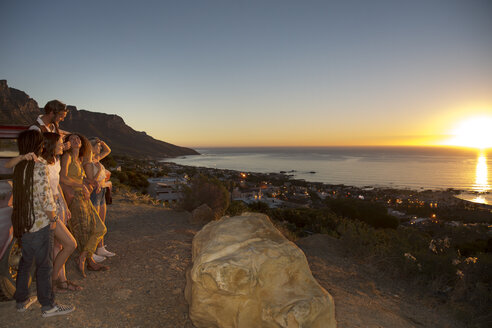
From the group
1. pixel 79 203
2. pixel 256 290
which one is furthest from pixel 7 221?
pixel 256 290

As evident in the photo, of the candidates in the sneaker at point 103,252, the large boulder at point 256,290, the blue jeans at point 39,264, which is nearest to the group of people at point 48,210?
the blue jeans at point 39,264

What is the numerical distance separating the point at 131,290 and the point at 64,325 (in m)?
1.01

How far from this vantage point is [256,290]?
2564 millimetres

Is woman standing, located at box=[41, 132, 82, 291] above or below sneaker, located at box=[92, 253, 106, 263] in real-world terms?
above

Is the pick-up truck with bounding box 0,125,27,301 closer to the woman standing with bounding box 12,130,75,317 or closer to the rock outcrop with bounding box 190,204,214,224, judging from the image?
the woman standing with bounding box 12,130,75,317

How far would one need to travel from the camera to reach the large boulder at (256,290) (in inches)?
94.4

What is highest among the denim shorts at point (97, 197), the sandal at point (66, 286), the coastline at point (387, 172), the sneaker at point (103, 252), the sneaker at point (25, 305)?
the denim shorts at point (97, 197)

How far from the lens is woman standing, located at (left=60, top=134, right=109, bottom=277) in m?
3.69

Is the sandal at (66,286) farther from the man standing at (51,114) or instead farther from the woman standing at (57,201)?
the man standing at (51,114)

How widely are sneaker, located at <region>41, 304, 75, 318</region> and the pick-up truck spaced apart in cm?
55

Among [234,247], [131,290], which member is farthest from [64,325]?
[234,247]

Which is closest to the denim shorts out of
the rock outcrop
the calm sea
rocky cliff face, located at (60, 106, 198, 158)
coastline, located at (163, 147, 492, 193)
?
the rock outcrop

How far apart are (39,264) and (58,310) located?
65cm

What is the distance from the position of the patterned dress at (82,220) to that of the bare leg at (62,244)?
0.50 m
